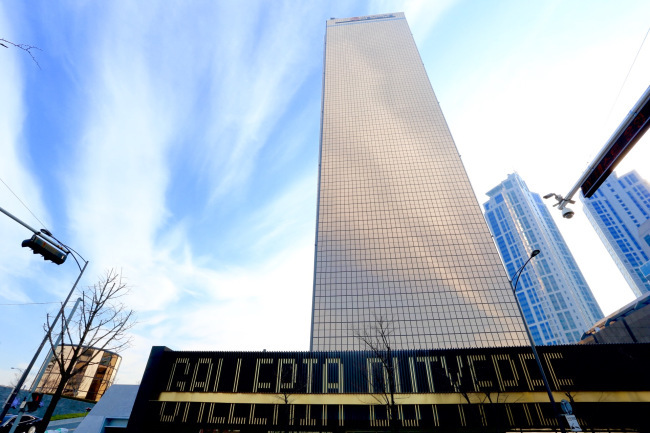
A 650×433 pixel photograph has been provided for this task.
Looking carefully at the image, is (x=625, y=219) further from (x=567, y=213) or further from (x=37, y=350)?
(x=37, y=350)

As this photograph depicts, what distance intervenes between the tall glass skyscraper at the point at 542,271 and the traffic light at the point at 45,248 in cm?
18034

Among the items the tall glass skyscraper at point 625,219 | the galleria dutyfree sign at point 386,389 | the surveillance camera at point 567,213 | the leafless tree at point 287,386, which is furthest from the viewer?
the tall glass skyscraper at point 625,219

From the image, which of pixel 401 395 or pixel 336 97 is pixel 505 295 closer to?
pixel 401 395

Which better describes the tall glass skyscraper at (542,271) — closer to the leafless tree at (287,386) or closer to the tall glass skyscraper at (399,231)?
the tall glass skyscraper at (399,231)

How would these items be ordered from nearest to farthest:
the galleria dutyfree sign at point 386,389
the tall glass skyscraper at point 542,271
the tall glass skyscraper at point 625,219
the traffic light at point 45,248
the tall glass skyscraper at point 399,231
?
the traffic light at point 45,248
the galleria dutyfree sign at point 386,389
the tall glass skyscraper at point 399,231
the tall glass skyscraper at point 542,271
the tall glass skyscraper at point 625,219

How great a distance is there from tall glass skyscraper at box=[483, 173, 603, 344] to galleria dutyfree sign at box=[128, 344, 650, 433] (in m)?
149

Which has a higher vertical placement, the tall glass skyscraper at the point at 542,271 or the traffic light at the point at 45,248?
the tall glass skyscraper at the point at 542,271

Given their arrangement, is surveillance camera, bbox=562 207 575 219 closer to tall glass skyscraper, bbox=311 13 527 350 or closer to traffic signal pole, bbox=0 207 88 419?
traffic signal pole, bbox=0 207 88 419

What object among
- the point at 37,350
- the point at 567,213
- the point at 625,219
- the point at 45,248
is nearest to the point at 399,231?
the point at 567,213

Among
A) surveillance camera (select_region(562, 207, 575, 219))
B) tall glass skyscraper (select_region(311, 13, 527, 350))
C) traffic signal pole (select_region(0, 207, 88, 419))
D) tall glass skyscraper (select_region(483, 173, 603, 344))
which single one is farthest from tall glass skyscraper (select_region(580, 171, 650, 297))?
traffic signal pole (select_region(0, 207, 88, 419))

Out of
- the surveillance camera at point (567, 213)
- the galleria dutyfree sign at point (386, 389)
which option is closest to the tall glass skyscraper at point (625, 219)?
the galleria dutyfree sign at point (386, 389)

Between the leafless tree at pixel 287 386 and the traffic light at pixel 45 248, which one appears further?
the leafless tree at pixel 287 386

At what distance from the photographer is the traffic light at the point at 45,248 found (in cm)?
1100

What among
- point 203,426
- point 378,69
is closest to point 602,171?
point 203,426
